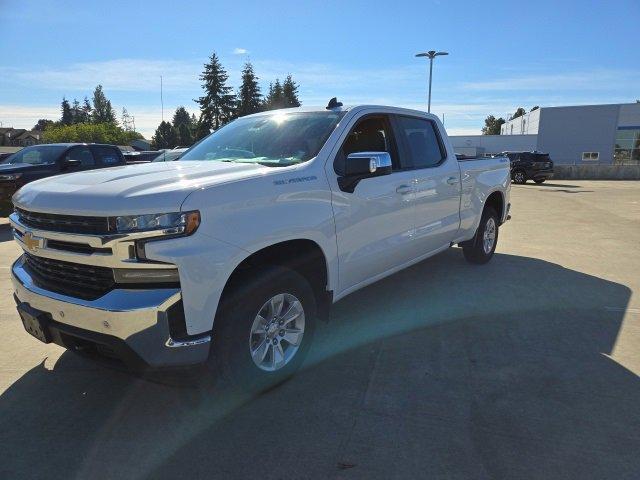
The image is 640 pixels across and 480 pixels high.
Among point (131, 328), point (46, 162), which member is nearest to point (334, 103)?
point (131, 328)

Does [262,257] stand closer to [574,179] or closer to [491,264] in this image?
[491,264]

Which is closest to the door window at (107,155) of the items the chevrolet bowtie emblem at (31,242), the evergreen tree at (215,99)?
the chevrolet bowtie emblem at (31,242)

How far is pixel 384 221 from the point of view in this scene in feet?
13.6

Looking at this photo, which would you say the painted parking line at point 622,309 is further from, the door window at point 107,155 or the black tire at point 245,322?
the door window at point 107,155

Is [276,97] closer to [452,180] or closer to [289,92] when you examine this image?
[289,92]

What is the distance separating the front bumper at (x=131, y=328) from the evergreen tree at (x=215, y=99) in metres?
69.1

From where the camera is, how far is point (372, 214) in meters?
3.96

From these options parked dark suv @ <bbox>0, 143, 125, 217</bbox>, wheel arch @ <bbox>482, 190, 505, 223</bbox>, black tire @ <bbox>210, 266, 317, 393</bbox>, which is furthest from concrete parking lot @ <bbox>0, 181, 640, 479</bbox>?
parked dark suv @ <bbox>0, 143, 125, 217</bbox>

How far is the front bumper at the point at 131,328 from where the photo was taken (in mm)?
2543

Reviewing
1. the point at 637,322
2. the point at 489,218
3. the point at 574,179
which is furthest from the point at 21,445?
the point at 574,179

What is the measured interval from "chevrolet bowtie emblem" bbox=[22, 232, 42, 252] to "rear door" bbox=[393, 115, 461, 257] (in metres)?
3.04

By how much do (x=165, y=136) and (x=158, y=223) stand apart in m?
108

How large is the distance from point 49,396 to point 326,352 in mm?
1985

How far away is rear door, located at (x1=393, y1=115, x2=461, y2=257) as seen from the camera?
473 centimetres
